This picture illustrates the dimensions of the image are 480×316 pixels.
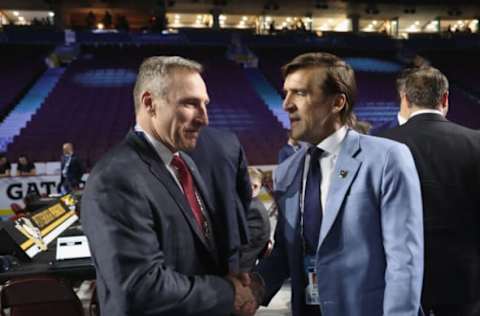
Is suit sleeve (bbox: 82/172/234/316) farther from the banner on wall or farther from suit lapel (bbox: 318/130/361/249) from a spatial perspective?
the banner on wall

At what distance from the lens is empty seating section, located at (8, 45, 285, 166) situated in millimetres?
12773

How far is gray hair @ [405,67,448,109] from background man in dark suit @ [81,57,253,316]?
Result: 4.10 ft

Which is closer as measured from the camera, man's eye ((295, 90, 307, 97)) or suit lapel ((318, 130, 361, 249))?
suit lapel ((318, 130, 361, 249))

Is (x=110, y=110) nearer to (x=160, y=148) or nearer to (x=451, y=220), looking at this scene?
(x=451, y=220)

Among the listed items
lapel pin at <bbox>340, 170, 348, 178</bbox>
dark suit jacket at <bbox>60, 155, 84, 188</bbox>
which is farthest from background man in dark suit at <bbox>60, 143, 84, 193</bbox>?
lapel pin at <bbox>340, 170, 348, 178</bbox>

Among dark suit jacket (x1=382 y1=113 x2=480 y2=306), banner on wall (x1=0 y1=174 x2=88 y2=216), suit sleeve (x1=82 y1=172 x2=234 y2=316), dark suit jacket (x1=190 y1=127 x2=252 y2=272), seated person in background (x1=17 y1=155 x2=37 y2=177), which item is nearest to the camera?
suit sleeve (x1=82 y1=172 x2=234 y2=316)

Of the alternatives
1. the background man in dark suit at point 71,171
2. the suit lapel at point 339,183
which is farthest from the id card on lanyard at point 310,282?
the background man in dark suit at point 71,171

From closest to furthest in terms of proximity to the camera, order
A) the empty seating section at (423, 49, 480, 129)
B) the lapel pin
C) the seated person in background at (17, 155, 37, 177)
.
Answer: the lapel pin, the seated person in background at (17, 155, 37, 177), the empty seating section at (423, 49, 480, 129)

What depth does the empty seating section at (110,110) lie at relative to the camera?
1277 centimetres

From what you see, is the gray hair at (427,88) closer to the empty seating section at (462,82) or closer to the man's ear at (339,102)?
the man's ear at (339,102)

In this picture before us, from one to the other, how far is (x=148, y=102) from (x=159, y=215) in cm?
37

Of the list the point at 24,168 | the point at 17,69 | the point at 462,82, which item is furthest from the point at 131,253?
the point at 462,82

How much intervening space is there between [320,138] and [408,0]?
2719 cm

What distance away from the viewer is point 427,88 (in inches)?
91.7
